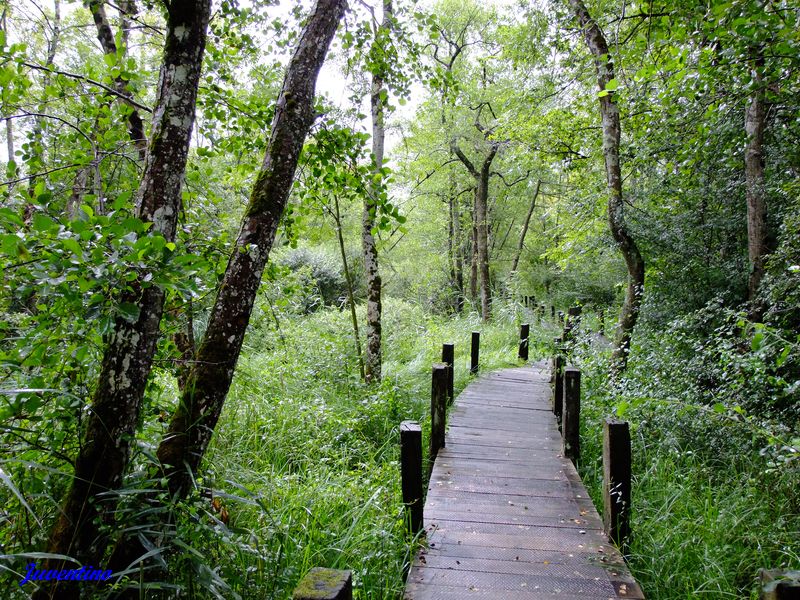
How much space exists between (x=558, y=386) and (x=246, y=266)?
228 inches

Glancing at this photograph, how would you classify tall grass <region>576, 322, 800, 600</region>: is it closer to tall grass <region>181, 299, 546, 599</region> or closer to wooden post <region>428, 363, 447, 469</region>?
wooden post <region>428, 363, 447, 469</region>

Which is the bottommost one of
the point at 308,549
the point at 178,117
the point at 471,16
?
the point at 308,549

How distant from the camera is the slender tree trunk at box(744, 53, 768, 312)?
21.0ft

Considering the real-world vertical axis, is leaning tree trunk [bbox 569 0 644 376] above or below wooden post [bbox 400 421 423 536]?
above

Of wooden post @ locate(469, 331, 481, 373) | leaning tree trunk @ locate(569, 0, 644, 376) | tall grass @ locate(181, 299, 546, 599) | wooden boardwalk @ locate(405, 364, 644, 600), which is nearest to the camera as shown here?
tall grass @ locate(181, 299, 546, 599)

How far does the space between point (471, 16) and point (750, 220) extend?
12.4m

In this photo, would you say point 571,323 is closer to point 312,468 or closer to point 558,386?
point 558,386

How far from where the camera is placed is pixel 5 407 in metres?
2.03

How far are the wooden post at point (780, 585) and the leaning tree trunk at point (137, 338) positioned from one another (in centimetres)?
244

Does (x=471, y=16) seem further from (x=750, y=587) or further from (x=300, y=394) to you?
(x=750, y=587)

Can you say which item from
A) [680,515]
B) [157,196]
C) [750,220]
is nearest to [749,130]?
[750,220]

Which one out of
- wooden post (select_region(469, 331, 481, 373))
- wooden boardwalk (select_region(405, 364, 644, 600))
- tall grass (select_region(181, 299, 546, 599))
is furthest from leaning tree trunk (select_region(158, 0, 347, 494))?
wooden post (select_region(469, 331, 481, 373))

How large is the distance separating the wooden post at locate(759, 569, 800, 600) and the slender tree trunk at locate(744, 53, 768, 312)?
6093 millimetres

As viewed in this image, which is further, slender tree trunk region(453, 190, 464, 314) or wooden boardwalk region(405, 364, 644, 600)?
slender tree trunk region(453, 190, 464, 314)
